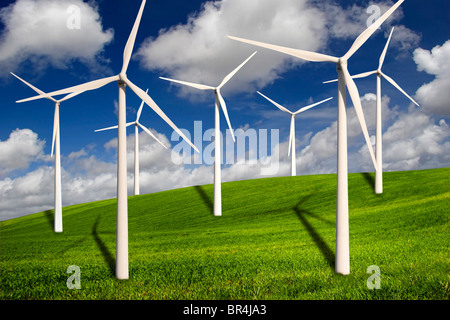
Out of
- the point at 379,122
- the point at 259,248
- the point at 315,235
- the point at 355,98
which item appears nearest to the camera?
the point at 355,98

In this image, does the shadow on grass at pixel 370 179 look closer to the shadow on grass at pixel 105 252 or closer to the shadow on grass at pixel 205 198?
the shadow on grass at pixel 205 198

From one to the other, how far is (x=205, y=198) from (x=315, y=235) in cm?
2592

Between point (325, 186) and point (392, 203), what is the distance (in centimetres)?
1227

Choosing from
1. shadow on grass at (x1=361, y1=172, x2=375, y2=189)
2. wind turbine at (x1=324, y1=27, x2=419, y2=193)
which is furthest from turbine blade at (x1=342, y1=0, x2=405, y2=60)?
shadow on grass at (x1=361, y1=172, x2=375, y2=189)

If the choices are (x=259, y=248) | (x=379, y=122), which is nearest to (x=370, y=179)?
(x=379, y=122)

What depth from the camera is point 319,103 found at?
5475 centimetres

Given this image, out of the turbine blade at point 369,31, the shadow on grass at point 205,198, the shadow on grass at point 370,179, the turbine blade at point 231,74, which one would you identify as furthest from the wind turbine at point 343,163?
the shadow on grass at point 370,179

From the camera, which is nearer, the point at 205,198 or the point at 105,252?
the point at 105,252

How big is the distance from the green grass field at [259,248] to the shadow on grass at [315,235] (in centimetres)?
8

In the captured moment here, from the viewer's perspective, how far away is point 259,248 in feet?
76.7

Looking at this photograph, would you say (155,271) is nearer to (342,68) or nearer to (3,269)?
(3,269)

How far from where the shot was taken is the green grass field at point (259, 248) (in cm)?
1441

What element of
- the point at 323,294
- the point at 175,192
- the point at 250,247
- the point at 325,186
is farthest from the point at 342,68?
the point at 175,192

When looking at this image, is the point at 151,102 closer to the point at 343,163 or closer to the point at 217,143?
the point at 343,163
